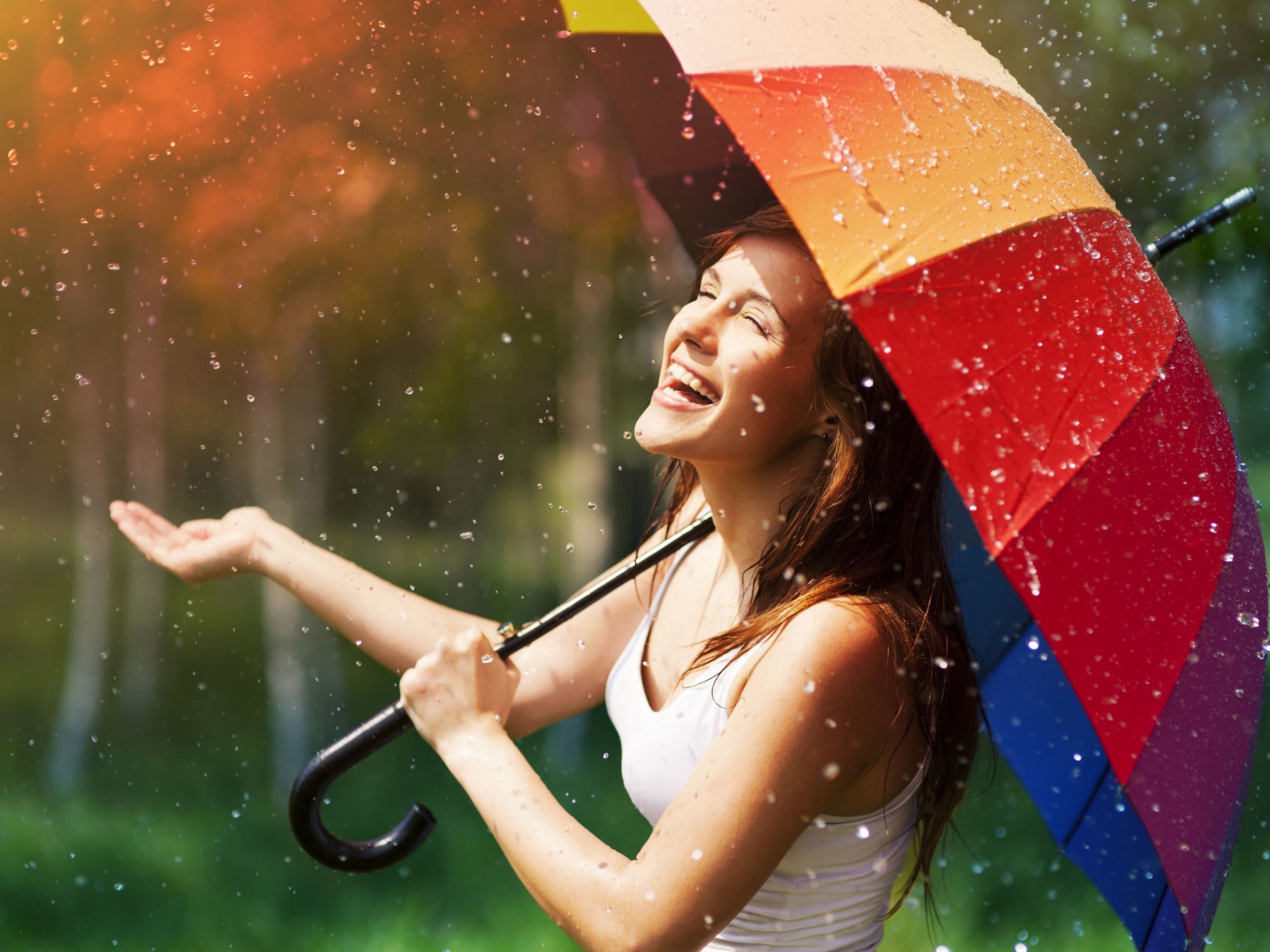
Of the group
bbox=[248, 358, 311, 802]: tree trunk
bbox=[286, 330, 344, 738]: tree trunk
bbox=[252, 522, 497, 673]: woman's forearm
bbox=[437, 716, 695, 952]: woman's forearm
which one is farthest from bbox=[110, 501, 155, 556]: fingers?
bbox=[286, 330, 344, 738]: tree trunk

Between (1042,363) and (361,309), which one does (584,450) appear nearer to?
(361,309)

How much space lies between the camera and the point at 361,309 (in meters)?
8.47

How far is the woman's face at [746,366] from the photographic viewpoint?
191 centimetres

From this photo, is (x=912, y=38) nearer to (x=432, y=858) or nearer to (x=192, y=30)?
(x=432, y=858)

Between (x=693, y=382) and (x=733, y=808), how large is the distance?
2.29 ft

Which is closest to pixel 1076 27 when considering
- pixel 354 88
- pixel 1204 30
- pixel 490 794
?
pixel 1204 30

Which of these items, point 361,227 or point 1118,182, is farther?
point 361,227

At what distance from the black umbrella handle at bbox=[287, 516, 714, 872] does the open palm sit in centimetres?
51

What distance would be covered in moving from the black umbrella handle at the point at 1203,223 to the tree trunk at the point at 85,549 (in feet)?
22.5

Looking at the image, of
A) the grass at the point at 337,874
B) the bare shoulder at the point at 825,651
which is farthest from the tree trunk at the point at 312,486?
the bare shoulder at the point at 825,651

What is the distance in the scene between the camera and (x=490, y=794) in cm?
178

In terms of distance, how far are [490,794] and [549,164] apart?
5.85m

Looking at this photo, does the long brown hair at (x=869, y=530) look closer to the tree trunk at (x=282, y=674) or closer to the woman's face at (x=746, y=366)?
the woman's face at (x=746, y=366)

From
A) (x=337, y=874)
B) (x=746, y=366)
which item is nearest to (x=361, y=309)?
(x=337, y=874)
